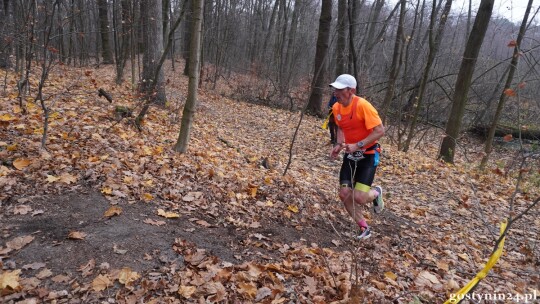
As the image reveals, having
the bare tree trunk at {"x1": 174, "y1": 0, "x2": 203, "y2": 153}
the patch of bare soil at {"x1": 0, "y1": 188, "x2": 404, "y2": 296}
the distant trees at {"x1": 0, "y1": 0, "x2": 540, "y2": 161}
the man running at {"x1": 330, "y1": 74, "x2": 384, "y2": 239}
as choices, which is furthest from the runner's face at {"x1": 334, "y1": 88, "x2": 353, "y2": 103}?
the bare tree trunk at {"x1": 174, "y1": 0, "x2": 203, "y2": 153}

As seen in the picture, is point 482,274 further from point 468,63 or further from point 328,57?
point 328,57

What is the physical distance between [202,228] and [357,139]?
2.19 meters

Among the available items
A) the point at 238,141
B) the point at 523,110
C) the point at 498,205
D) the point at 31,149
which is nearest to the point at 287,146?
the point at 238,141

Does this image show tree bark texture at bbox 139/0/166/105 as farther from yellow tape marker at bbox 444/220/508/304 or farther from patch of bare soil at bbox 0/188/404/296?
yellow tape marker at bbox 444/220/508/304

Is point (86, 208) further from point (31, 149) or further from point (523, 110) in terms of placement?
point (523, 110)

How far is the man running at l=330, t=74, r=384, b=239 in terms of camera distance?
411cm

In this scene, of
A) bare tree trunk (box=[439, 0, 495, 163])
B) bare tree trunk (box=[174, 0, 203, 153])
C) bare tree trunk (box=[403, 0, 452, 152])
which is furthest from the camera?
bare tree trunk (box=[403, 0, 452, 152])

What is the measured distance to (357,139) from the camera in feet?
14.0

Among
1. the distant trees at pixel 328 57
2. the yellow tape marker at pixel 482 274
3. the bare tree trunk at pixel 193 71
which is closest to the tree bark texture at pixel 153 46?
the distant trees at pixel 328 57

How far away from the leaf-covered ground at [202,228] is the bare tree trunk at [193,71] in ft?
0.95

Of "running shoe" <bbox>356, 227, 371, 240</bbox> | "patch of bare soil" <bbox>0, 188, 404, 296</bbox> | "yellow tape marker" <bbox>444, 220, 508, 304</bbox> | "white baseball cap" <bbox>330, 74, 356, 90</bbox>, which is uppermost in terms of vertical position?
"white baseball cap" <bbox>330, 74, 356, 90</bbox>

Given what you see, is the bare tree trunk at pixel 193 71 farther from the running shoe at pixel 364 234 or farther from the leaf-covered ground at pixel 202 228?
the running shoe at pixel 364 234

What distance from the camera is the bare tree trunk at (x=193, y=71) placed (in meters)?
4.86

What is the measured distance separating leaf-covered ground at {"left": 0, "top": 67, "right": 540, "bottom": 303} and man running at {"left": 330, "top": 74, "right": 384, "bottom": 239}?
61 centimetres
